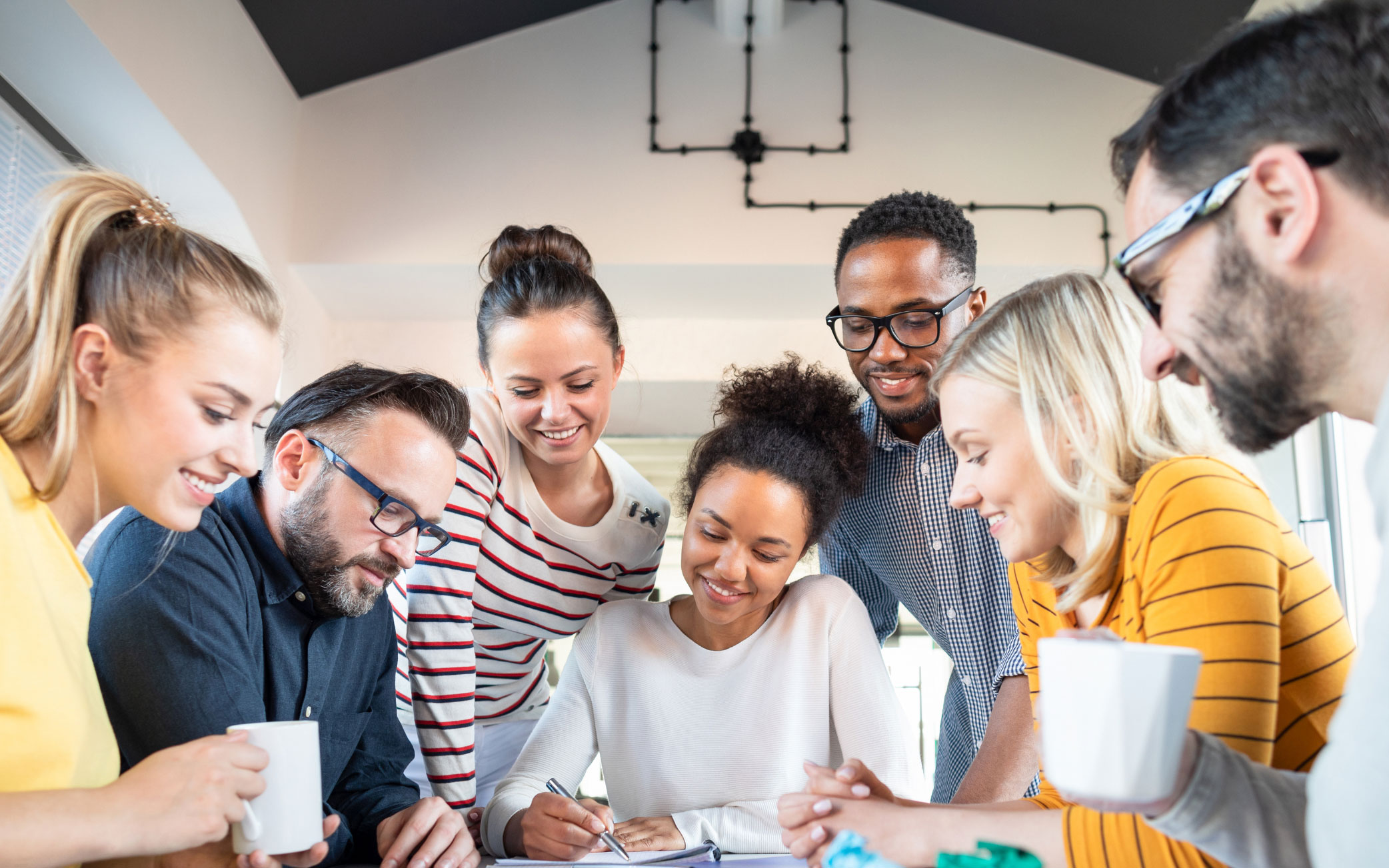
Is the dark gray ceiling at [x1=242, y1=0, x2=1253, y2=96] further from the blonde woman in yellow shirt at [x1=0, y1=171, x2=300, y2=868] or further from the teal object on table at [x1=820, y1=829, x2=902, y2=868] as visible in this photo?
the teal object on table at [x1=820, y1=829, x2=902, y2=868]

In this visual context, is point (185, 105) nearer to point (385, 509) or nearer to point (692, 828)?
point (385, 509)

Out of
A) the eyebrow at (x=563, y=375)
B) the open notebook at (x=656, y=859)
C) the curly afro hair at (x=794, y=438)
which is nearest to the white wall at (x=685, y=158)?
the curly afro hair at (x=794, y=438)

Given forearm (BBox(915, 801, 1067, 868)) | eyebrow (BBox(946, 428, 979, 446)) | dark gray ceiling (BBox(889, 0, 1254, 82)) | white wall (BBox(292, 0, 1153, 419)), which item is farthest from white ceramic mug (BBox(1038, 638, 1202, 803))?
dark gray ceiling (BBox(889, 0, 1254, 82))

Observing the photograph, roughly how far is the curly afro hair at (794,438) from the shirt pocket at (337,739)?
69 centimetres

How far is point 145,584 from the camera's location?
3.90ft

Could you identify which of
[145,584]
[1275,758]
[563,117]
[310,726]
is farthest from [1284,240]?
[563,117]

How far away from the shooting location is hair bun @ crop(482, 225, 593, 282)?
Answer: 1894 millimetres

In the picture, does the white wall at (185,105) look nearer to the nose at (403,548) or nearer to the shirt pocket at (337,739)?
the nose at (403,548)

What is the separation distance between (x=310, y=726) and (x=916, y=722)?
3920mm

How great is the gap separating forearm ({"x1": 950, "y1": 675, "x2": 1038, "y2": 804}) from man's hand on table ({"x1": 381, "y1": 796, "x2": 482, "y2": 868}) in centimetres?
76

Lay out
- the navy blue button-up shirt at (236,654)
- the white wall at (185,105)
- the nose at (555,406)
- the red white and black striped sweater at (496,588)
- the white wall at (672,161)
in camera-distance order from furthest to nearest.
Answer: the white wall at (672,161)
the white wall at (185,105)
the nose at (555,406)
the red white and black striped sweater at (496,588)
the navy blue button-up shirt at (236,654)

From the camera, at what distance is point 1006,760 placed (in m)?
1.56

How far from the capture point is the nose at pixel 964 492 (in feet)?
3.97

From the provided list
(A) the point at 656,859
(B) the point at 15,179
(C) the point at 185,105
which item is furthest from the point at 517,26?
(A) the point at 656,859
